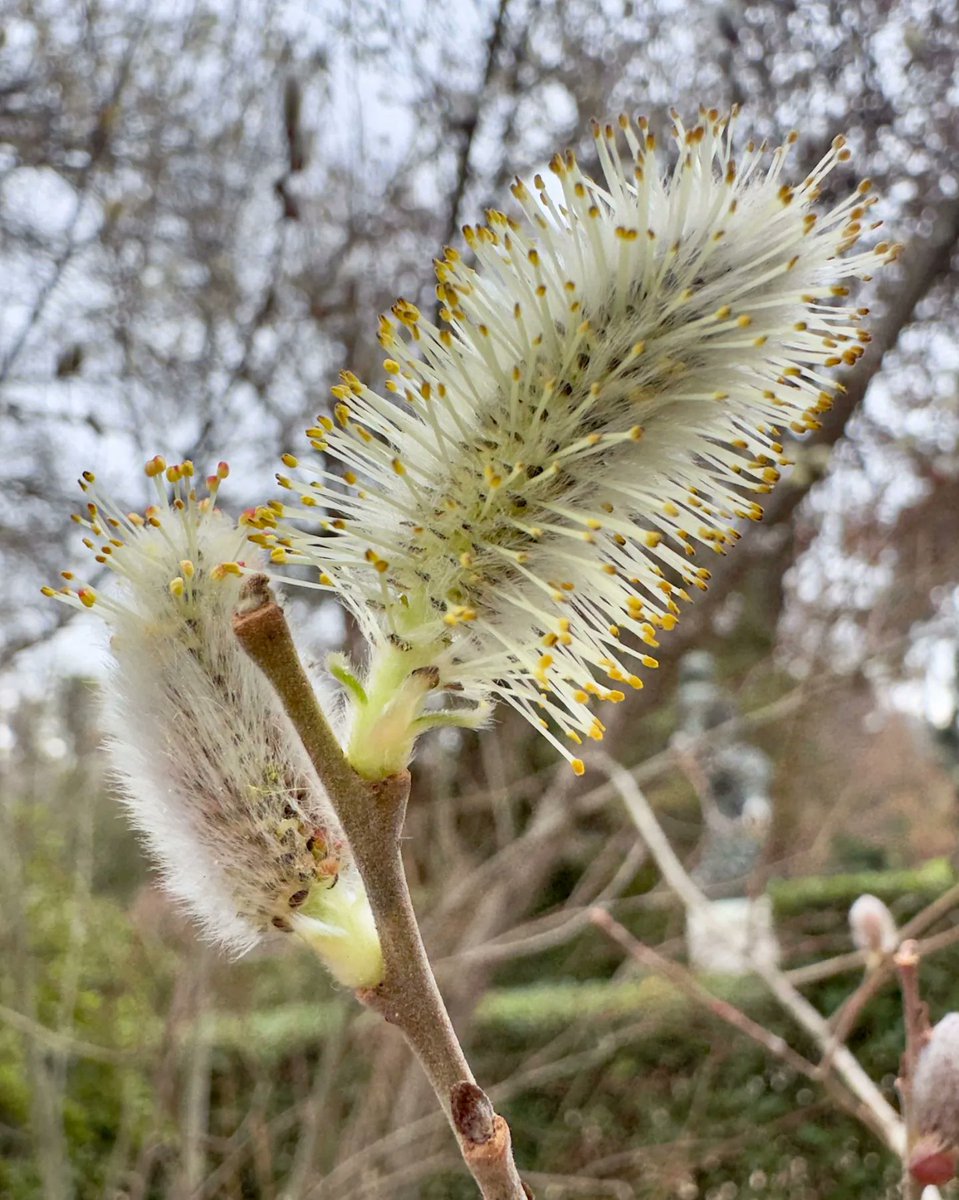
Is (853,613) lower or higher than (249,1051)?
higher

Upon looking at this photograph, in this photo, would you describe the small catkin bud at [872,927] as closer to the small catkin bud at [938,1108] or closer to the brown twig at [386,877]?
the small catkin bud at [938,1108]

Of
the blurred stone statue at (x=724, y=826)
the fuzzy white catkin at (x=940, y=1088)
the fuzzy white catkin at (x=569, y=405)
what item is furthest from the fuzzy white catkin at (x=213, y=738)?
the blurred stone statue at (x=724, y=826)

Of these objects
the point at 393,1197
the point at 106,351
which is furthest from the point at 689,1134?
the point at 106,351

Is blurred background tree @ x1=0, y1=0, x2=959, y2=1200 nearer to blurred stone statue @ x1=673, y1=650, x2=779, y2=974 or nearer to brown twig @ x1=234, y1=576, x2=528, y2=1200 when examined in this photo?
blurred stone statue @ x1=673, y1=650, x2=779, y2=974

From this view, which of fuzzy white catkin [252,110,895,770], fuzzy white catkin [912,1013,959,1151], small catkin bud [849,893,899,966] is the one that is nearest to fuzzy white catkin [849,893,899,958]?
small catkin bud [849,893,899,966]

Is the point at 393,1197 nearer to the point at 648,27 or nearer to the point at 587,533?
the point at 587,533

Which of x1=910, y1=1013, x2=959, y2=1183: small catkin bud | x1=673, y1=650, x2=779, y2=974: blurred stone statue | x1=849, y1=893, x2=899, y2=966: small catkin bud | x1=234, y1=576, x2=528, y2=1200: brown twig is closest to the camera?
x1=234, y1=576, x2=528, y2=1200: brown twig
